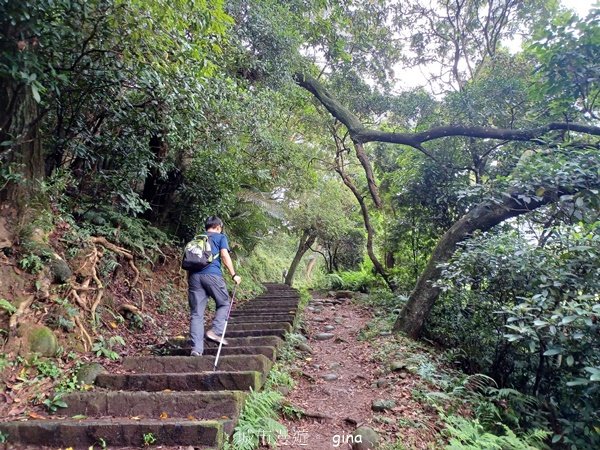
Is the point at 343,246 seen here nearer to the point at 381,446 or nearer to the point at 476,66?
the point at 476,66

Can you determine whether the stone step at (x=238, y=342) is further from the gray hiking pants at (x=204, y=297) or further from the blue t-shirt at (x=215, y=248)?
the blue t-shirt at (x=215, y=248)

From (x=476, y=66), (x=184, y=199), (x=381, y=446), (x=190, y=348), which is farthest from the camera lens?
(x=476, y=66)

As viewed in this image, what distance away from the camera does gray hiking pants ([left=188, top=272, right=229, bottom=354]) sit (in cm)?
436

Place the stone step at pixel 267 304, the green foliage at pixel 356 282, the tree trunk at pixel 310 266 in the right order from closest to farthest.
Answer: the stone step at pixel 267 304
the green foliage at pixel 356 282
the tree trunk at pixel 310 266

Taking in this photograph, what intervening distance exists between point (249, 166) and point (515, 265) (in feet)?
17.4

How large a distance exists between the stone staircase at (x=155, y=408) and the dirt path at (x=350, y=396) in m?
0.60

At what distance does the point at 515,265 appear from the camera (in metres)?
4.86

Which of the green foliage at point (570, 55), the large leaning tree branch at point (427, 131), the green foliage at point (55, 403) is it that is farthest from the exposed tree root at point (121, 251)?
the green foliage at point (570, 55)

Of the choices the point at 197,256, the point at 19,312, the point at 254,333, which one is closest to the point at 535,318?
the point at 254,333

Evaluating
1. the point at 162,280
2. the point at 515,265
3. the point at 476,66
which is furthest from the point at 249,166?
the point at 476,66

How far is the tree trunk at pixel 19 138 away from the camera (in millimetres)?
3824

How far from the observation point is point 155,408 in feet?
10.1

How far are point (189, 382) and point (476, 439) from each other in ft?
8.60

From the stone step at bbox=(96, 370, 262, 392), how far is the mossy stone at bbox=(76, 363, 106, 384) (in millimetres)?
152
